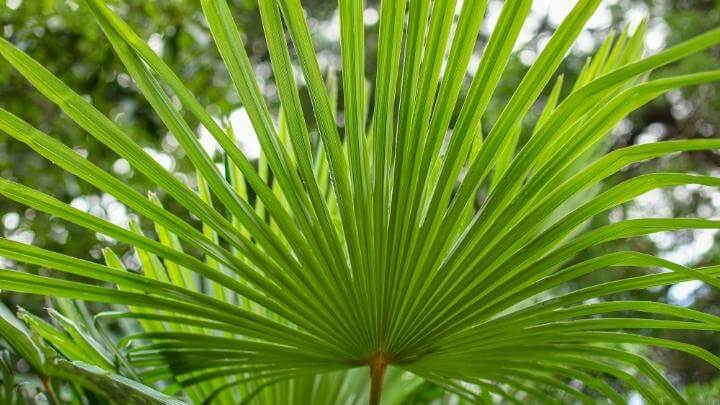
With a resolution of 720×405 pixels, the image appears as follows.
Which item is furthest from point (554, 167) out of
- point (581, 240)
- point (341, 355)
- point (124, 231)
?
point (124, 231)

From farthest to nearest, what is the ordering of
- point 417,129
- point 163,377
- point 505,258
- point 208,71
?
1. point 208,71
2. point 163,377
3. point 505,258
4. point 417,129

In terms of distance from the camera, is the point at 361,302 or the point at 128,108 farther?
Result: the point at 128,108

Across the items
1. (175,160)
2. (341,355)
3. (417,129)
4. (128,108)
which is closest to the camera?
(417,129)

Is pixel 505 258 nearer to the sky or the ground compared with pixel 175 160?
nearer to the ground

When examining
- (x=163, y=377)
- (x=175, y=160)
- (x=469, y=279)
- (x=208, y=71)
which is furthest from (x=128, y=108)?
(x=469, y=279)

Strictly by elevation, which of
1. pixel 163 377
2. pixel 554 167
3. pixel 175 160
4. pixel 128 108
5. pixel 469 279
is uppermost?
pixel 175 160

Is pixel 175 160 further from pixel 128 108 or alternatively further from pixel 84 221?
pixel 84 221
